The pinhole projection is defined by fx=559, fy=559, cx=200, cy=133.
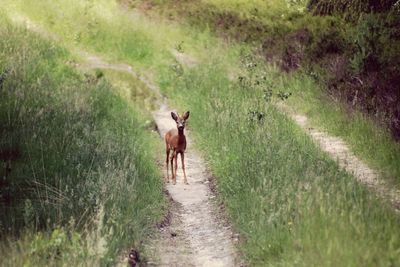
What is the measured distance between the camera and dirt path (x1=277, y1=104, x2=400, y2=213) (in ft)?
22.6

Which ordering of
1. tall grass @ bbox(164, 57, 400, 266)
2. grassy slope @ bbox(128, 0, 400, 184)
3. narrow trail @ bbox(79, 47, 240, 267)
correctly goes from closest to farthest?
tall grass @ bbox(164, 57, 400, 266) → narrow trail @ bbox(79, 47, 240, 267) → grassy slope @ bbox(128, 0, 400, 184)

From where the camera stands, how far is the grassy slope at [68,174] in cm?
527

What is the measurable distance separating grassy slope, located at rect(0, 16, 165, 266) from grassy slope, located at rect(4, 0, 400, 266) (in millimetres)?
1286

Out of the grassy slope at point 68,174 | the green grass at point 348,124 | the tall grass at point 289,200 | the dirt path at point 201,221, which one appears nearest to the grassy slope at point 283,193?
the tall grass at point 289,200

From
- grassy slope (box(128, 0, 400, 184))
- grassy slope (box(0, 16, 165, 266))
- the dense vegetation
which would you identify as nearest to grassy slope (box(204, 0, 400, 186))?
grassy slope (box(128, 0, 400, 184))

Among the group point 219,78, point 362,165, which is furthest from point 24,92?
point 219,78

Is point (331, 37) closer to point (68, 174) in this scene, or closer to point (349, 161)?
point (349, 161)

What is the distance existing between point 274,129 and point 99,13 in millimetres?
14700

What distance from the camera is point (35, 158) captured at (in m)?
7.52

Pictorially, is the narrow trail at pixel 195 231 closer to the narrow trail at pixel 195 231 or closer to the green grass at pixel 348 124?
the narrow trail at pixel 195 231

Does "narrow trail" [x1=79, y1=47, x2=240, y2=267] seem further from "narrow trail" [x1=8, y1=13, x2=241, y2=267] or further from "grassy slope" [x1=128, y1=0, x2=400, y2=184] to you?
"grassy slope" [x1=128, y1=0, x2=400, y2=184]

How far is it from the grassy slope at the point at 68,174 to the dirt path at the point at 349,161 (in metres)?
2.84

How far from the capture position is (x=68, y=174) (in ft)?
22.9

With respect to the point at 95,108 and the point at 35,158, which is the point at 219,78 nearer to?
the point at 95,108
